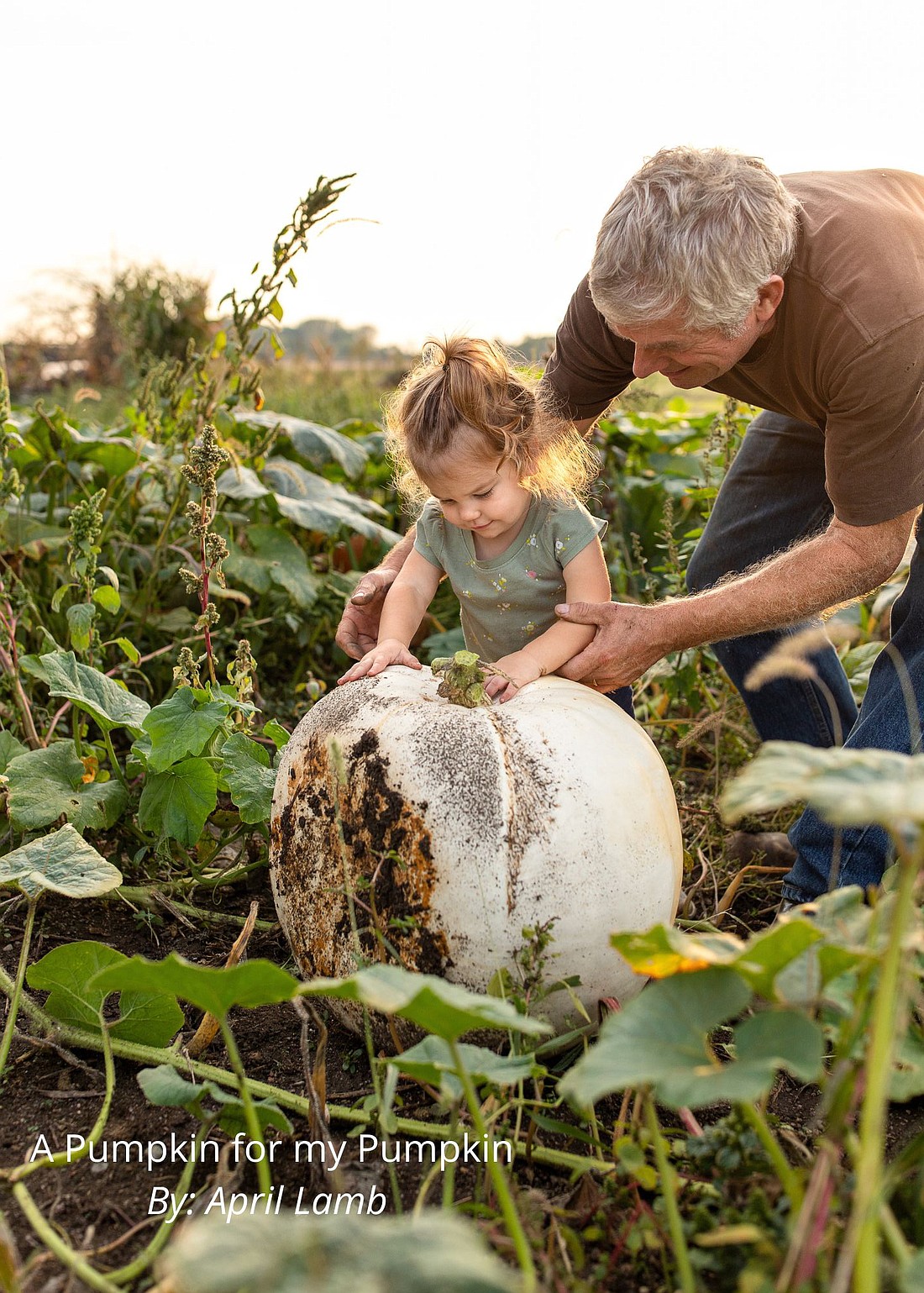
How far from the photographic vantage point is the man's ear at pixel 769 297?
2.15 meters

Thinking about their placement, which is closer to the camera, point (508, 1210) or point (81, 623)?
point (508, 1210)

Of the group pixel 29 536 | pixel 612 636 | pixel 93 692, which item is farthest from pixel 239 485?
pixel 612 636

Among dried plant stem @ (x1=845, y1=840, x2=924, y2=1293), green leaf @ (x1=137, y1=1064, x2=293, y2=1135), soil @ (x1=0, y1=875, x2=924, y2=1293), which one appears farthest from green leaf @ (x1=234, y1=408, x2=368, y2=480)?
dried plant stem @ (x1=845, y1=840, x2=924, y2=1293)

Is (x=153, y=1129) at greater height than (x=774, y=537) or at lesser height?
lesser

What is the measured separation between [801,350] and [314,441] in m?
1.91

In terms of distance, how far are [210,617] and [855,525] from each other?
1304 millimetres

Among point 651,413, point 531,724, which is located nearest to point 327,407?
point 651,413

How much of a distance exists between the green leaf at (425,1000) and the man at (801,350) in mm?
1075

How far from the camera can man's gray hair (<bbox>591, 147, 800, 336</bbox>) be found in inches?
82.4

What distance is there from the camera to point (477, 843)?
1693 millimetres

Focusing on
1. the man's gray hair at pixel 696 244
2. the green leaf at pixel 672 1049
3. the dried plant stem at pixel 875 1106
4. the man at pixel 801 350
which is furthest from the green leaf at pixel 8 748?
the dried plant stem at pixel 875 1106

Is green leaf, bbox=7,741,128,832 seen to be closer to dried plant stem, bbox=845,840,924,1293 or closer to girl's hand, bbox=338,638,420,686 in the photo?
girl's hand, bbox=338,638,420,686

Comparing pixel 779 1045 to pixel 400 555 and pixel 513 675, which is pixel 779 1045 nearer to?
pixel 513 675

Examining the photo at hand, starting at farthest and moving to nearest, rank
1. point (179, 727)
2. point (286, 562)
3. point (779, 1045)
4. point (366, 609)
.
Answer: point (286, 562), point (366, 609), point (179, 727), point (779, 1045)
